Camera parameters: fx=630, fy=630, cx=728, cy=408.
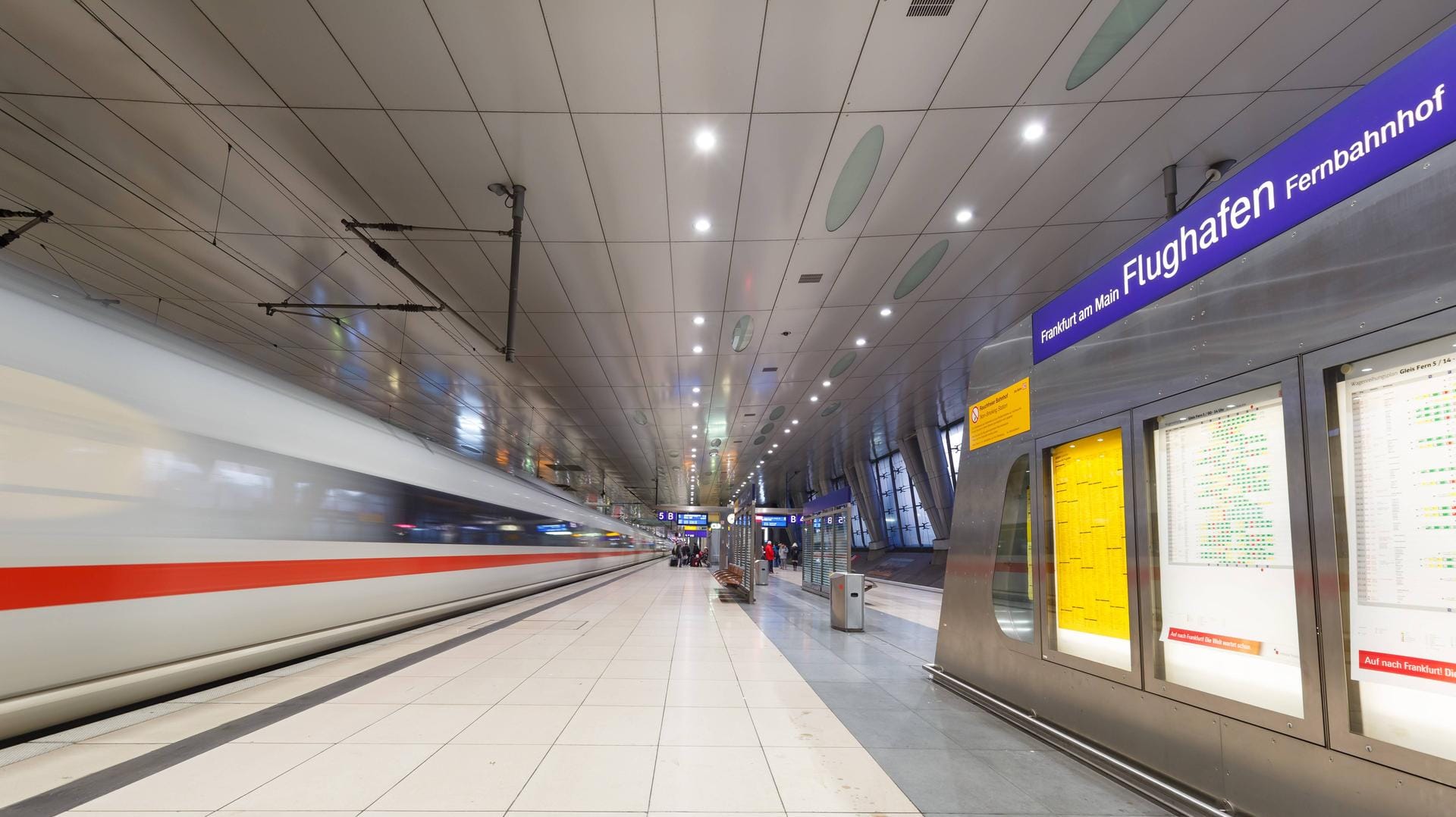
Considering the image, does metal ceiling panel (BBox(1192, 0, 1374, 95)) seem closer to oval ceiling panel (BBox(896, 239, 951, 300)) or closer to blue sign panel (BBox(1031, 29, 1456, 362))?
blue sign panel (BBox(1031, 29, 1456, 362))

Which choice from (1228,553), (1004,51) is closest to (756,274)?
(1004,51)

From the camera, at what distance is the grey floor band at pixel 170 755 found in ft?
9.16

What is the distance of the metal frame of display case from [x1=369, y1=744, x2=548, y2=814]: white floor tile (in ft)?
27.4

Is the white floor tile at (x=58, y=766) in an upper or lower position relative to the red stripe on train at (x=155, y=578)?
lower

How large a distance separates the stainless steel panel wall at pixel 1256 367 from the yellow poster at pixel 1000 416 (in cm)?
11

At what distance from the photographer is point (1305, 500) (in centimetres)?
260

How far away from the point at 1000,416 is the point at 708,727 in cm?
330

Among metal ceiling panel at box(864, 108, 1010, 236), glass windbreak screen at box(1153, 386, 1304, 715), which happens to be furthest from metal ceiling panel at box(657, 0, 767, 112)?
glass windbreak screen at box(1153, 386, 1304, 715)

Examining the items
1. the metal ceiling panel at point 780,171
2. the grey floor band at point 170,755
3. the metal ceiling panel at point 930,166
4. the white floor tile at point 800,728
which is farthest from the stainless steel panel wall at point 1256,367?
the grey floor band at point 170,755

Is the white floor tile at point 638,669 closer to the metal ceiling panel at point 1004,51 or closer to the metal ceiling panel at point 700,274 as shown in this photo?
the metal ceiling panel at point 700,274

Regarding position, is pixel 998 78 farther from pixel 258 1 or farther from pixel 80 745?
pixel 80 745

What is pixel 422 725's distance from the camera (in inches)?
161

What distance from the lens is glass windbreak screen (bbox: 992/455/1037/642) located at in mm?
4633

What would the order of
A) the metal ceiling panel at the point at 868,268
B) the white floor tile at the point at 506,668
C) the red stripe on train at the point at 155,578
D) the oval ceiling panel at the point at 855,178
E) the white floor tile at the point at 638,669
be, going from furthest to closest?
the metal ceiling panel at the point at 868,268 < the oval ceiling panel at the point at 855,178 < the white floor tile at the point at 638,669 < the white floor tile at the point at 506,668 < the red stripe on train at the point at 155,578
